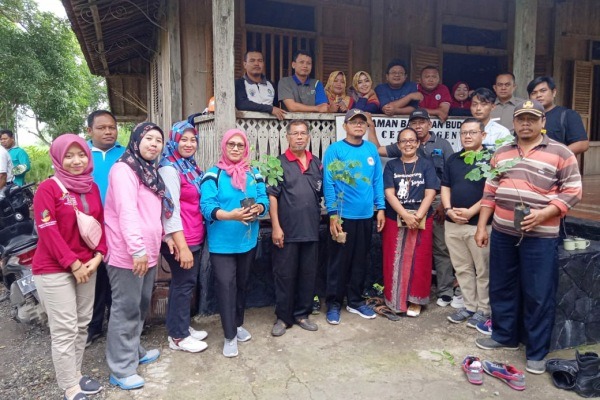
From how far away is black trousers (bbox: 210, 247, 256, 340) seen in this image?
3463mm

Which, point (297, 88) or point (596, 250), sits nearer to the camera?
point (596, 250)

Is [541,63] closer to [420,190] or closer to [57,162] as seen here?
[420,190]

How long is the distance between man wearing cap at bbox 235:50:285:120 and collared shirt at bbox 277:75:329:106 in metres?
0.17

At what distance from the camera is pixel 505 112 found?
435cm

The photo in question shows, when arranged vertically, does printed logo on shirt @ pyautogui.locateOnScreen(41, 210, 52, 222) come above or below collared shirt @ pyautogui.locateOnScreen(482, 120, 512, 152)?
below

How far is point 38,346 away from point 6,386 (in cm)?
69

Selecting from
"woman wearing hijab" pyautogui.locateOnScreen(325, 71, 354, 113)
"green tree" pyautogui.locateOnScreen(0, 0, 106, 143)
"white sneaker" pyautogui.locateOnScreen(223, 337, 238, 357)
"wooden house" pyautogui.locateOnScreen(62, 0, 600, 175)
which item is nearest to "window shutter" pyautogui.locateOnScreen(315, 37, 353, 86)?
"wooden house" pyautogui.locateOnScreen(62, 0, 600, 175)

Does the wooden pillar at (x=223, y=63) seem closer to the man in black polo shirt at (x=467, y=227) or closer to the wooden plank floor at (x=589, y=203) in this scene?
the man in black polo shirt at (x=467, y=227)

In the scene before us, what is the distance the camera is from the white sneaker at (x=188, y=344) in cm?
355

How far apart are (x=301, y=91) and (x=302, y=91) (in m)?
0.01

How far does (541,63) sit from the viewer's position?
7.59 m

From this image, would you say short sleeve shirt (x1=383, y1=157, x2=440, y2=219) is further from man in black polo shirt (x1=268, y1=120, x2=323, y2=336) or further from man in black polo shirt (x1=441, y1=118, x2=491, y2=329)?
man in black polo shirt (x1=268, y1=120, x2=323, y2=336)

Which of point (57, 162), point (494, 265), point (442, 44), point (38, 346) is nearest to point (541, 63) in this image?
point (442, 44)

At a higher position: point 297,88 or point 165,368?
point 297,88
